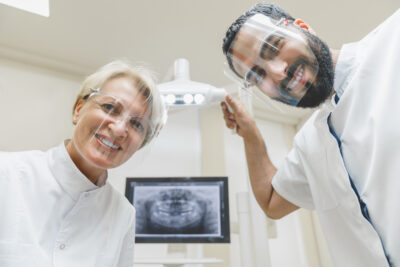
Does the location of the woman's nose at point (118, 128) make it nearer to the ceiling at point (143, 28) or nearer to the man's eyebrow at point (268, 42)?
the man's eyebrow at point (268, 42)

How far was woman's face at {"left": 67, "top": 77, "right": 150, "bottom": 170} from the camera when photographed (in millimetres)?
932

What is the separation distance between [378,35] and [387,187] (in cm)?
53

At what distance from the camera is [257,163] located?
142 centimetres

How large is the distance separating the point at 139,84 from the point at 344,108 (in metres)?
0.81

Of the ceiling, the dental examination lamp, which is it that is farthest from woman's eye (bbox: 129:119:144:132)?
the ceiling

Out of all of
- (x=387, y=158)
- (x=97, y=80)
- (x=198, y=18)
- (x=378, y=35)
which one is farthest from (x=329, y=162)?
(x=198, y=18)

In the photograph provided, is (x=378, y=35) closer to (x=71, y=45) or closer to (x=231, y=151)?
(x=231, y=151)

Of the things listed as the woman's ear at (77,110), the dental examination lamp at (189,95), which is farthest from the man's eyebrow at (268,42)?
the woman's ear at (77,110)

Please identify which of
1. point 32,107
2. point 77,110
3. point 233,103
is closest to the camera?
point 77,110

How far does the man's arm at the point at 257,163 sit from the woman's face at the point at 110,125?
1.77 feet

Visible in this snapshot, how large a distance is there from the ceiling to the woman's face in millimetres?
1103

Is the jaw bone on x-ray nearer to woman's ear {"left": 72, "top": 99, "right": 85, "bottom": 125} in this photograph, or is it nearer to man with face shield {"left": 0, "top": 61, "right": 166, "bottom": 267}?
man with face shield {"left": 0, "top": 61, "right": 166, "bottom": 267}

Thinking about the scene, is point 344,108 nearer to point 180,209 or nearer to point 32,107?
point 180,209

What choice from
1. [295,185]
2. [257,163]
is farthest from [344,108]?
[257,163]
